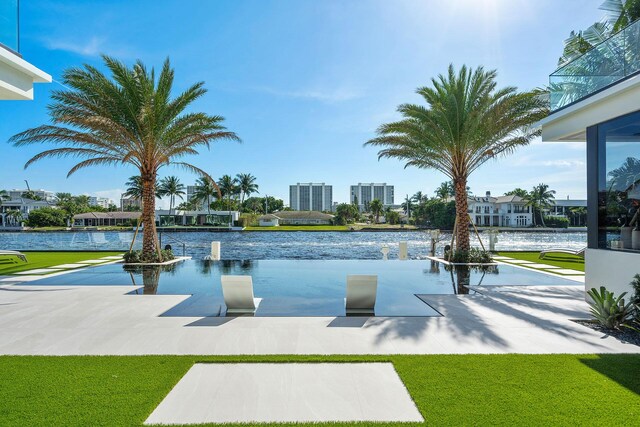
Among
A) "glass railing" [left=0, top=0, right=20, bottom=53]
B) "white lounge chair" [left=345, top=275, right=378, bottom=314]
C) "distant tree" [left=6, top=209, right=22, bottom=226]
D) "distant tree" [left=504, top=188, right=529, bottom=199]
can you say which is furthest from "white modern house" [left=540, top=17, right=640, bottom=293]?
"distant tree" [left=6, top=209, right=22, bottom=226]

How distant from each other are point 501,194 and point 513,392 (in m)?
98.4

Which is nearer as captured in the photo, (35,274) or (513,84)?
(35,274)

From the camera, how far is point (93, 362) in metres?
4.93

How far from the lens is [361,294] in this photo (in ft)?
25.1

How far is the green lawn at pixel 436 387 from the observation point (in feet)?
11.8

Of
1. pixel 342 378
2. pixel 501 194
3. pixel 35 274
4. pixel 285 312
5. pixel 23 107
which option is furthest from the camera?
pixel 501 194

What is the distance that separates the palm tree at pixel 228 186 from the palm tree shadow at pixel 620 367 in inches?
2870

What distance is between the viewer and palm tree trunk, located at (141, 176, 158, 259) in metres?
15.5

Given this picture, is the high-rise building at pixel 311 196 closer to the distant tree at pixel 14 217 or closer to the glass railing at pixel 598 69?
the distant tree at pixel 14 217

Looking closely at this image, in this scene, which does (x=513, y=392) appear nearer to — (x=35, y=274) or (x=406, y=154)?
(x=406, y=154)

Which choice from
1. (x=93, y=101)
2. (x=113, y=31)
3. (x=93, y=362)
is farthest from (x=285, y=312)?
(x=113, y=31)

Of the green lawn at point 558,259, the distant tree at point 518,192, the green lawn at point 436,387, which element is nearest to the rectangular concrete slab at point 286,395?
the green lawn at point 436,387

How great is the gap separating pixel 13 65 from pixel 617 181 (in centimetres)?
1173

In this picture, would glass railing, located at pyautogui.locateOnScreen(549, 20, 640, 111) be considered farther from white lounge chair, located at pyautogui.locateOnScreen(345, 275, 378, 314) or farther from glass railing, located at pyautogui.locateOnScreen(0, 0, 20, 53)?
glass railing, located at pyautogui.locateOnScreen(0, 0, 20, 53)
